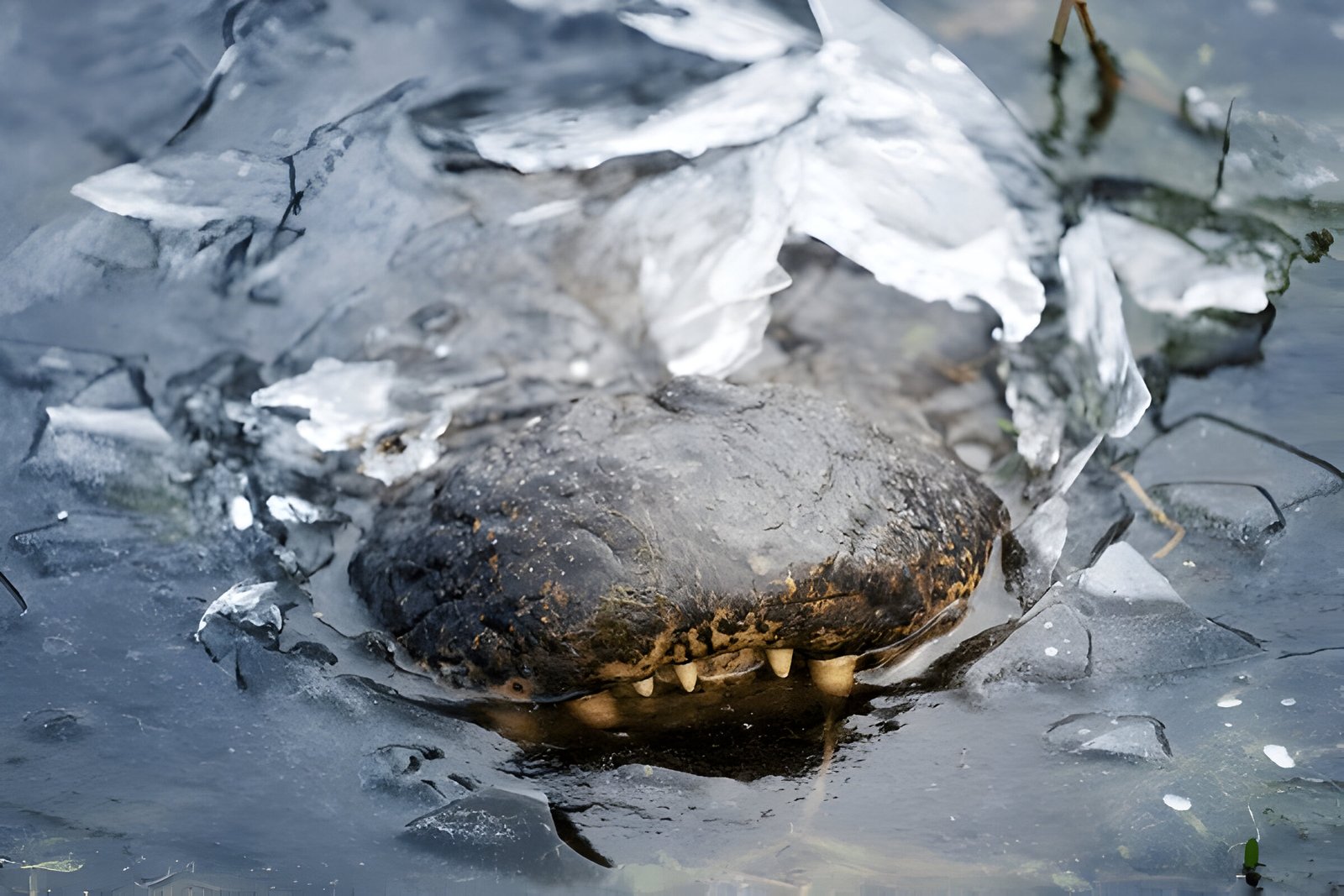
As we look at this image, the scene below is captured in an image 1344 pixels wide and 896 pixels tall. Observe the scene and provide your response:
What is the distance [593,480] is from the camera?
2.90m

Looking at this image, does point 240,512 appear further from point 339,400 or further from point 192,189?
point 192,189

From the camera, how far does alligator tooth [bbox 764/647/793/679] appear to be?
2891 mm

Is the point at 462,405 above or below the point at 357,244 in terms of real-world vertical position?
below

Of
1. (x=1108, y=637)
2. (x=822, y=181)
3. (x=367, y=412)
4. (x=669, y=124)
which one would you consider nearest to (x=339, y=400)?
(x=367, y=412)

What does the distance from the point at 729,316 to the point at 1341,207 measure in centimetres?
224

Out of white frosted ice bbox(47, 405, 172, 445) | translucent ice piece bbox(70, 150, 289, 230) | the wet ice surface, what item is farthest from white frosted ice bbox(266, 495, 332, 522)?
translucent ice piece bbox(70, 150, 289, 230)

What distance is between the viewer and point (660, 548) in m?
2.78

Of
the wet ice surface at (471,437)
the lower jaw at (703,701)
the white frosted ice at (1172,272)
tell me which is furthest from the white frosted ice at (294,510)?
the white frosted ice at (1172,272)

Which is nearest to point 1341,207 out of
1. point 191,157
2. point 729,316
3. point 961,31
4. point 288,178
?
point 961,31

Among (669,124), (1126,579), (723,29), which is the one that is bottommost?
(1126,579)

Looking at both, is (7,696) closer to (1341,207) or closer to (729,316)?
(729,316)

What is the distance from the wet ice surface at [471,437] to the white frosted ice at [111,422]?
12 millimetres

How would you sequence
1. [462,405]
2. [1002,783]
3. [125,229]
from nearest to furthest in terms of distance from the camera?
[1002,783], [462,405], [125,229]

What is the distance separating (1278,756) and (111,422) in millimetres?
3518
